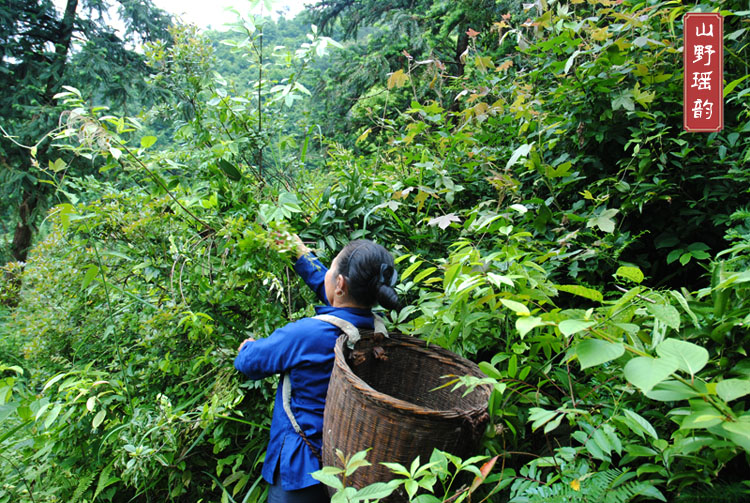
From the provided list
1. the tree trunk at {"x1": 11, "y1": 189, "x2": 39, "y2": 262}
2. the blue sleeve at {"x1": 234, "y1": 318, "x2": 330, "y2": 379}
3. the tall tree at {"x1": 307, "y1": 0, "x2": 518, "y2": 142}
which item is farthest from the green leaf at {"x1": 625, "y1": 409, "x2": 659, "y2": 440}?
the tree trunk at {"x1": 11, "y1": 189, "x2": 39, "y2": 262}

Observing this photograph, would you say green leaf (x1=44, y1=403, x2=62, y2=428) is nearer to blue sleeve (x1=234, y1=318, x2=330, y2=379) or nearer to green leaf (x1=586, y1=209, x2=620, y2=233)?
blue sleeve (x1=234, y1=318, x2=330, y2=379)

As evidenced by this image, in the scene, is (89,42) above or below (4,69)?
above

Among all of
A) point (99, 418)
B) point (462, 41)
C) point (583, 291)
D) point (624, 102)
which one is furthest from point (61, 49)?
point (583, 291)

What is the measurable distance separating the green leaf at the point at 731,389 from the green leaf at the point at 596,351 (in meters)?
0.18

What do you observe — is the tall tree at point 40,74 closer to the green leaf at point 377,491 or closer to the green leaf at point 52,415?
the green leaf at point 52,415

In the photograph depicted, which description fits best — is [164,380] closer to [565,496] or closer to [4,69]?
[565,496]

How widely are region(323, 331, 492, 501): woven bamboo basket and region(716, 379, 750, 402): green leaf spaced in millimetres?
572

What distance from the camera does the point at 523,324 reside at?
3.25 ft

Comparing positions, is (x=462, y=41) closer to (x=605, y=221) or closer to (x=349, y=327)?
(x=605, y=221)

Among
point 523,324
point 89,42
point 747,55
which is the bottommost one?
point 523,324

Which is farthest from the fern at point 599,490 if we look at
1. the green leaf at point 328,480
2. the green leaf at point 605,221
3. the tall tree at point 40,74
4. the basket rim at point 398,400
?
the tall tree at point 40,74

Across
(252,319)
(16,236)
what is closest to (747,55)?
(252,319)

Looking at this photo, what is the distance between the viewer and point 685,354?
2.82 ft

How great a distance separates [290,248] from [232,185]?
2.02 ft
